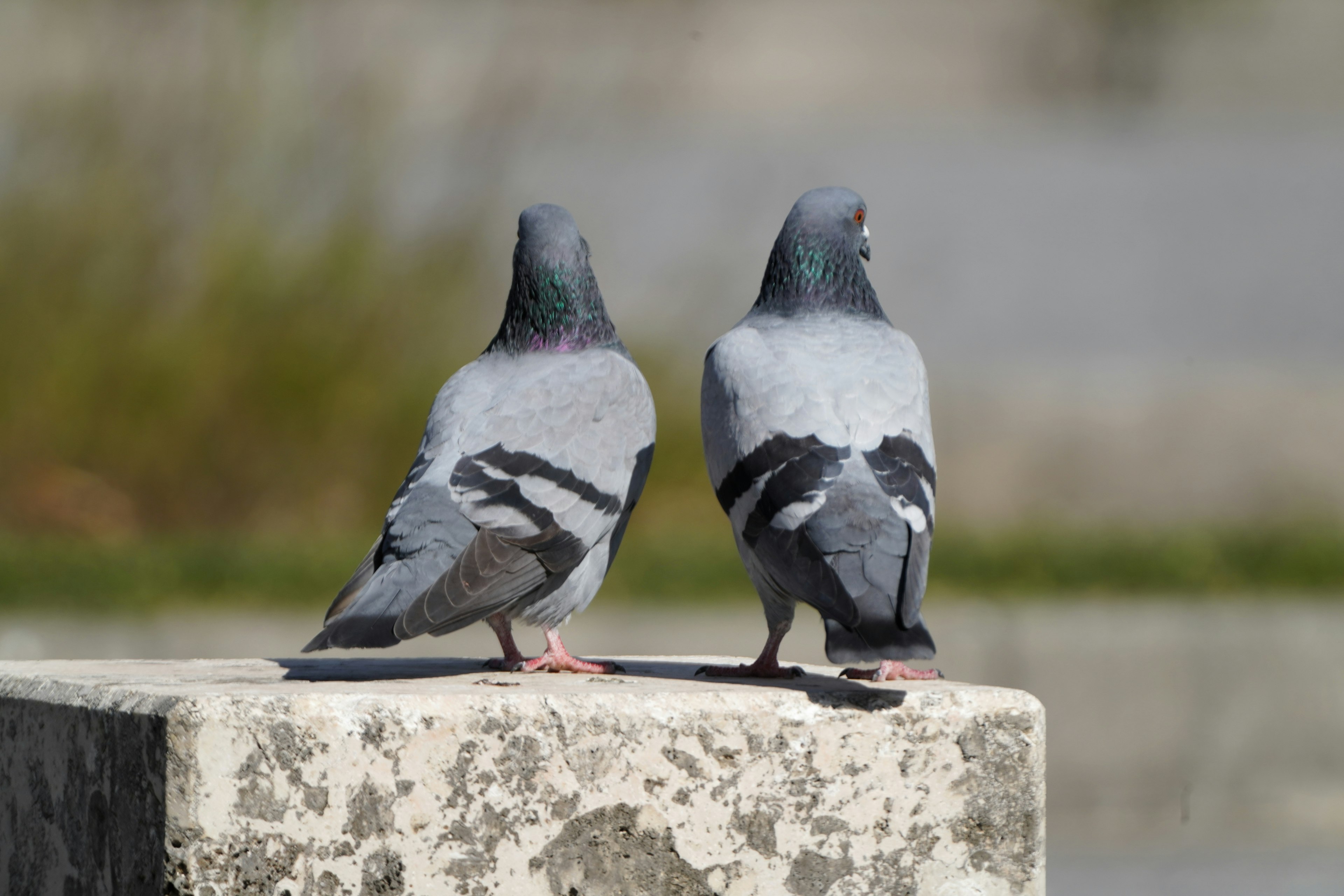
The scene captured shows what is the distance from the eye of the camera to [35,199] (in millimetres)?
8891

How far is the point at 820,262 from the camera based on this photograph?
4.00 m

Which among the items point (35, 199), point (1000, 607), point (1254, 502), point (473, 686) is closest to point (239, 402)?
point (35, 199)

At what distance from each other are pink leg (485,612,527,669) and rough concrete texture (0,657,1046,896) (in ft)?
1.26

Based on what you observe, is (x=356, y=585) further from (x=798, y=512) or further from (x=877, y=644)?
(x=877, y=644)

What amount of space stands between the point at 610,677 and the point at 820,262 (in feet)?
3.97

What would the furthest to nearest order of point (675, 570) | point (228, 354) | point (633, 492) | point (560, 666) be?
point (228, 354), point (675, 570), point (633, 492), point (560, 666)

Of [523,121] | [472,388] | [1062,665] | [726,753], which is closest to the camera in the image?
[726,753]

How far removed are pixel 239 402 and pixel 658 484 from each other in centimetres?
249

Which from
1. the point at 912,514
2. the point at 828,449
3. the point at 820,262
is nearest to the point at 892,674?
the point at 912,514

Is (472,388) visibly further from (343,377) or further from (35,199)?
(35,199)

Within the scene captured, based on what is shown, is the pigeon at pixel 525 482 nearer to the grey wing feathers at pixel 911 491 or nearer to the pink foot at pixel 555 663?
the pink foot at pixel 555 663

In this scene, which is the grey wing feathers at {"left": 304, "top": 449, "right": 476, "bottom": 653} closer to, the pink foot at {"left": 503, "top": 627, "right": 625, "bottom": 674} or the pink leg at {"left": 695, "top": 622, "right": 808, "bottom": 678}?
the pink foot at {"left": 503, "top": 627, "right": 625, "bottom": 674}

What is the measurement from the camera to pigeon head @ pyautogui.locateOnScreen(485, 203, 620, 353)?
399 centimetres

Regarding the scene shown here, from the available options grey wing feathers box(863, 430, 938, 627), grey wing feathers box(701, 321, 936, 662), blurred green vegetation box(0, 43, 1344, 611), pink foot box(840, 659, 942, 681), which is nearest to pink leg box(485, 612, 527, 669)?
grey wing feathers box(701, 321, 936, 662)
